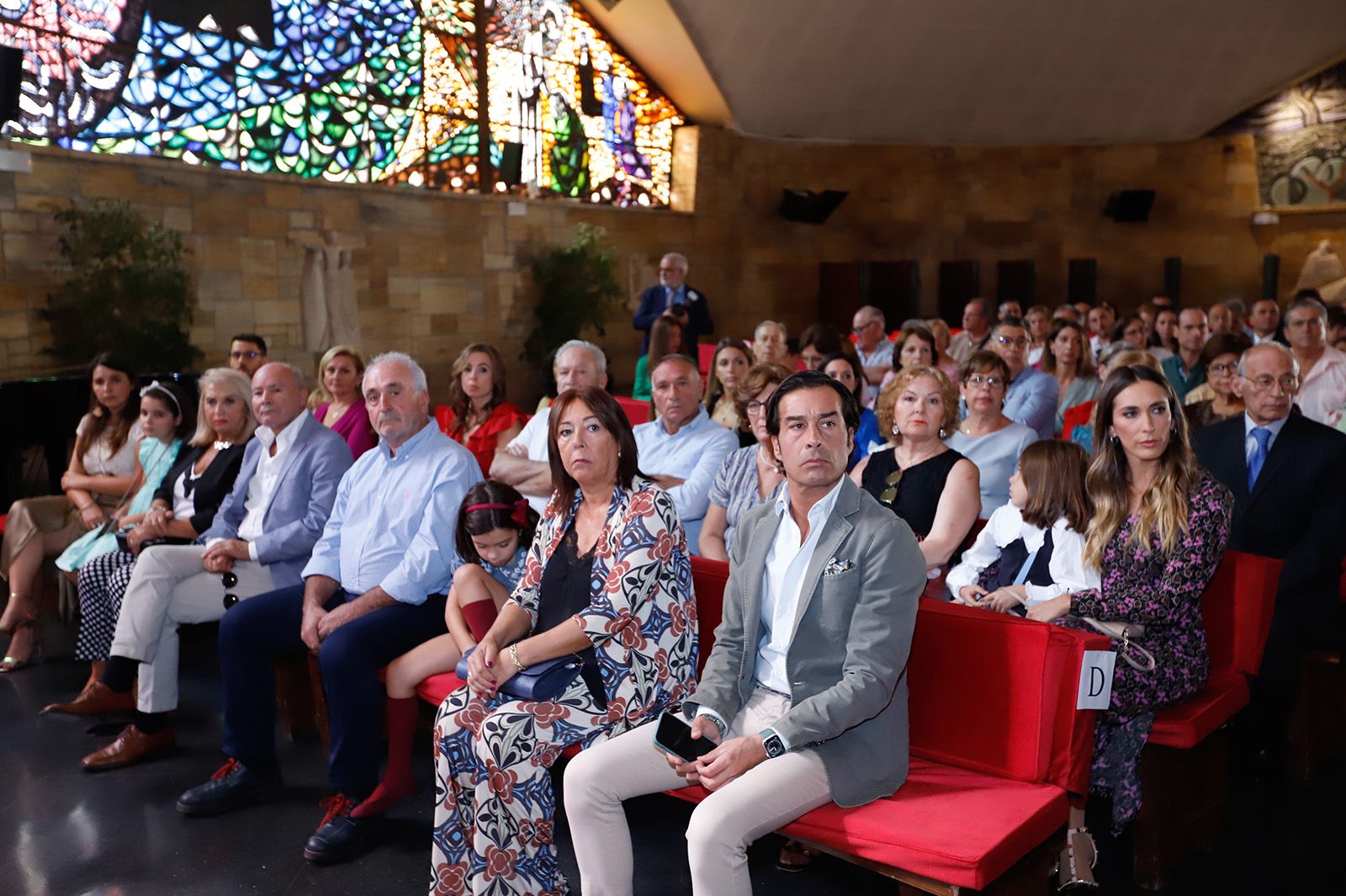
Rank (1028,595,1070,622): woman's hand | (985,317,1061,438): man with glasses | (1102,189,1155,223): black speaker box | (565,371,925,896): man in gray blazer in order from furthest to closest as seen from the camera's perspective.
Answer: (1102,189,1155,223): black speaker box
(985,317,1061,438): man with glasses
(1028,595,1070,622): woman's hand
(565,371,925,896): man in gray blazer

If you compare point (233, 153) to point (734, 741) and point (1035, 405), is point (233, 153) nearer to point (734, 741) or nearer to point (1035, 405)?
point (1035, 405)

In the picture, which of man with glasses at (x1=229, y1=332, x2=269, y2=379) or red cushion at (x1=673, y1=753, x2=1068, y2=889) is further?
man with glasses at (x1=229, y1=332, x2=269, y2=379)

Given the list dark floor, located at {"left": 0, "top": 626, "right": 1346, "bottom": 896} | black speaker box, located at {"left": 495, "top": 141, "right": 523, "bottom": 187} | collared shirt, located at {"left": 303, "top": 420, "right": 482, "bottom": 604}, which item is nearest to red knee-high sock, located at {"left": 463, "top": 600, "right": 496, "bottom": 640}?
collared shirt, located at {"left": 303, "top": 420, "right": 482, "bottom": 604}

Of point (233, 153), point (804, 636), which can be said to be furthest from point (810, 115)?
point (804, 636)

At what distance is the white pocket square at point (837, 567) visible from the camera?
2227mm

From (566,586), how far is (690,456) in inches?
52.9

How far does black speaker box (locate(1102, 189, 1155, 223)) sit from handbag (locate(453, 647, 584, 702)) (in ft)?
49.1

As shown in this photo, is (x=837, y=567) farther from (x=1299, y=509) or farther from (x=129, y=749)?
(x=129, y=749)

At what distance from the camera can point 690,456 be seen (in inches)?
158

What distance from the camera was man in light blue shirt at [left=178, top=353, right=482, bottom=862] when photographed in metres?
3.06

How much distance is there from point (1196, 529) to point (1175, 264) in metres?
14.4

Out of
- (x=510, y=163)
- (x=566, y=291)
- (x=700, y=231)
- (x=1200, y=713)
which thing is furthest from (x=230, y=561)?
(x=700, y=231)

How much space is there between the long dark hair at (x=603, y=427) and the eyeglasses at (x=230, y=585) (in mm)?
1548

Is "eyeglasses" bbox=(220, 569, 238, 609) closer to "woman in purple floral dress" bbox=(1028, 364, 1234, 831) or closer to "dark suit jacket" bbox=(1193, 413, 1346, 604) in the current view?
"woman in purple floral dress" bbox=(1028, 364, 1234, 831)
